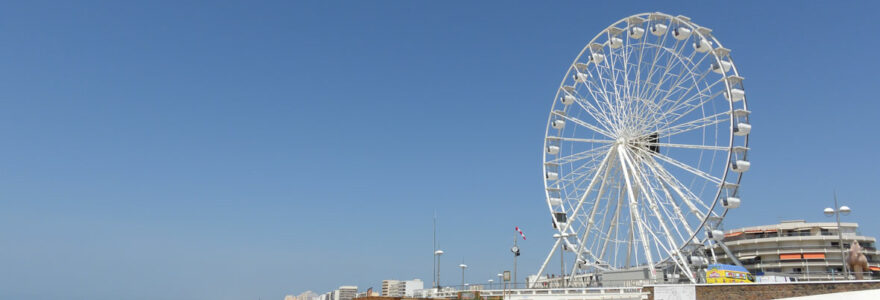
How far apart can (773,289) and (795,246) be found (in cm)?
4789

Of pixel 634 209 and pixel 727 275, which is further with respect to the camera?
pixel 634 209

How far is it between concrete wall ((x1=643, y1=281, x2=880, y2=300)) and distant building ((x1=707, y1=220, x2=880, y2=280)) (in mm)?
40338

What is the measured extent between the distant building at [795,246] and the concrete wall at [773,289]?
40.3m

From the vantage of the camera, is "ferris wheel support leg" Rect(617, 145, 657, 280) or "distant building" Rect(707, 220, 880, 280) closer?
"ferris wheel support leg" Rect(617, 145, 657, 280)

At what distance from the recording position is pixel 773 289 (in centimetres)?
3034

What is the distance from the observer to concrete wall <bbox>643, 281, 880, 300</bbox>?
95.2 feet

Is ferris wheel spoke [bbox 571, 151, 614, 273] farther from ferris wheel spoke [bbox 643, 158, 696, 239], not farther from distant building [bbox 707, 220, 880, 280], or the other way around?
distant building [bbox 707, 220, 880, 280]

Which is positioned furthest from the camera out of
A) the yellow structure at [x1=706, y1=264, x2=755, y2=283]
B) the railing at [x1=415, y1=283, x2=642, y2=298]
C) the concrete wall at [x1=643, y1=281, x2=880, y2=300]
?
the railing at [x1=415, y1=283, x2=642, y2=298]

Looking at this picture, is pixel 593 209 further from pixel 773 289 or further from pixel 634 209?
pixel 773 289

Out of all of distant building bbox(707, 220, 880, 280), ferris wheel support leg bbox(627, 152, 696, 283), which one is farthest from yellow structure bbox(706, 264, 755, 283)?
distant building bbox(707, 220, 880, 280)

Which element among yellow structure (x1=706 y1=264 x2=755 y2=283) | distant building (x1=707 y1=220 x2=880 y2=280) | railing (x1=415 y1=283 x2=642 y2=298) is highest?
distant building (x1=707 y1=220 x2=880 y2=280)

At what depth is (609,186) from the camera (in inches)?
1875

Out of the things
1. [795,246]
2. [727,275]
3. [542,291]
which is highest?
[795,246]

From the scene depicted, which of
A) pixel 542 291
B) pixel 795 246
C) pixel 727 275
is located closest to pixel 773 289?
pixel 727 275
